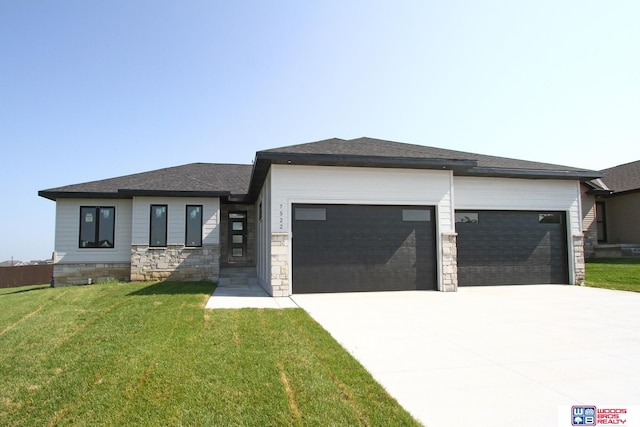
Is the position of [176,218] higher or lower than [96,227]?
higher

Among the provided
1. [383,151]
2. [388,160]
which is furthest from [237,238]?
[388,160]

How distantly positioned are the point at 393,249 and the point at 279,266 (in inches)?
131

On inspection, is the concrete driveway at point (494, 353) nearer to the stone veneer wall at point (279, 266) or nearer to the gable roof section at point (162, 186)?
the stone veneer wall at point (279, 266)

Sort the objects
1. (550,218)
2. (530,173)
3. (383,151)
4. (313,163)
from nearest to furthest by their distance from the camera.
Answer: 1. (313,163)
2. (383,151)
3. (530,173)
4. (550,218)

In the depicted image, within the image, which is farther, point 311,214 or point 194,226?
point 194,226

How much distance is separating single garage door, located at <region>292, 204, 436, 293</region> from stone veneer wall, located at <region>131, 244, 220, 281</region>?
15.0ft

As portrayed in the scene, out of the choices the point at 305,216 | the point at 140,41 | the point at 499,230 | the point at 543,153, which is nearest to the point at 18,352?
the point at 305,216

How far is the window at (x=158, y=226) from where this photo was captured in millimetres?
12961

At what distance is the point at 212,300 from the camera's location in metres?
8.66

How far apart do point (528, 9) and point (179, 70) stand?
9732mm

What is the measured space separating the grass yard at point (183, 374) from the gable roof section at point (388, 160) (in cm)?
436

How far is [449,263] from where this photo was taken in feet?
34.6

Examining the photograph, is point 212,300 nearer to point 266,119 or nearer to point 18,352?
point 18,352

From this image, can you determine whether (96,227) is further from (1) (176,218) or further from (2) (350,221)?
(2) (350,221)
